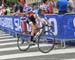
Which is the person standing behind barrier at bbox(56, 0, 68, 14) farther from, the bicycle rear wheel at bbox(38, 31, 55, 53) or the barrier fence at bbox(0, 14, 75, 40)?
the bicycle rear wheel at bbox(38, 31, 55, 53)

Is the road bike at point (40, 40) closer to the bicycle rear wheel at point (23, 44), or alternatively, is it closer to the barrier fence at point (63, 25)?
the bicycle rear wheel at point (23, 44)

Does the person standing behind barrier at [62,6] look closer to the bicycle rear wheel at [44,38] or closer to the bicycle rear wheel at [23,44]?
the bicycle rear wheel at [44,38]

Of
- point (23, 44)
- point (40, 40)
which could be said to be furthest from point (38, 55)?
point (23, 44)

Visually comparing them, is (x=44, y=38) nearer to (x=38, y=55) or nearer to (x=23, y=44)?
(x=23, y=44)

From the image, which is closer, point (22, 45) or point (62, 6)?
point (22, 45)

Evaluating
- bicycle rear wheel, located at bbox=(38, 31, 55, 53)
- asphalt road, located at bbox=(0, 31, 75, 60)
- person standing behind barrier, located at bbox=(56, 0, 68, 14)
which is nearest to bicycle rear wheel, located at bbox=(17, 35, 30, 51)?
asphalt road, located at bbox=(0, 31, 75, 60)

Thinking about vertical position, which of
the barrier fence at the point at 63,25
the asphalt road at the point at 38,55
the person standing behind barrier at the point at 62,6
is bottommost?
the asphalt road at the point at 38,55

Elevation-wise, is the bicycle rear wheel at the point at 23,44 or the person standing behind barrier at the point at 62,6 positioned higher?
the person standing behind barrier at the point at 62,6

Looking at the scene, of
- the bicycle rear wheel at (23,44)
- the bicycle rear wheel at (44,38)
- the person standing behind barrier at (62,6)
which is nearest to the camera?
the bicycle rear wheel at (44,38)

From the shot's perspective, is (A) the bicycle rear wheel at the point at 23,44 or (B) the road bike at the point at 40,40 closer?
(B) the road bike at the point at 40,40

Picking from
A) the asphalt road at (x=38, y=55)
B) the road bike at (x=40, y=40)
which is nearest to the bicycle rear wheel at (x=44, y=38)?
the road bike at (x=40, y=40)

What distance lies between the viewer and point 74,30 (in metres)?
13.1

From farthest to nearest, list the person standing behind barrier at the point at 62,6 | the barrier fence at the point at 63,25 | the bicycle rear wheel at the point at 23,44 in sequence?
the person standing behind barrier at the point at 62,6 < the barrier fence at the point at 63,25 < the bicycle rear wheel at the point at 23,44

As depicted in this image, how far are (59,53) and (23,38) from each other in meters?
1.88
